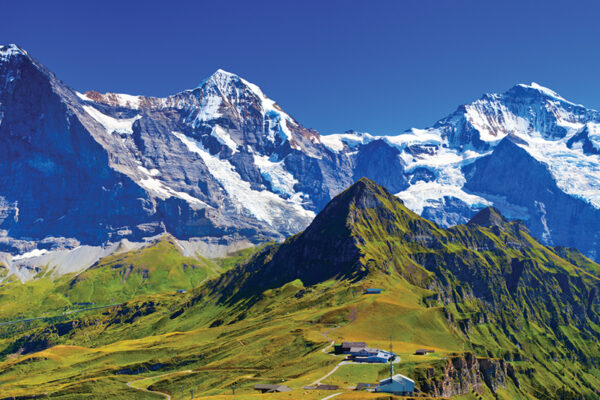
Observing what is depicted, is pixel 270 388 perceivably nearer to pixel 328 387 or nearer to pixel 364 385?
pixel 328 387

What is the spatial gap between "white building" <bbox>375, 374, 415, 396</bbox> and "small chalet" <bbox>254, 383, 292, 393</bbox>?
2724cm

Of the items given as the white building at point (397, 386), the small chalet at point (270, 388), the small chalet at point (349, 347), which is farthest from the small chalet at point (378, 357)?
the small chalet at point (270, 388)

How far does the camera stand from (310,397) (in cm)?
12419

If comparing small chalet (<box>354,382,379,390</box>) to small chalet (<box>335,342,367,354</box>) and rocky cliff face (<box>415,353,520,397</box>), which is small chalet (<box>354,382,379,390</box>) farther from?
small chalet (<box>335,342,367,354</box>)

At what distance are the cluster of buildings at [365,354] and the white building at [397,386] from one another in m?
27.6

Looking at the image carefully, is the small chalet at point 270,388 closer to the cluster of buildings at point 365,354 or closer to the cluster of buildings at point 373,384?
the cluster of buildings at point 373,384

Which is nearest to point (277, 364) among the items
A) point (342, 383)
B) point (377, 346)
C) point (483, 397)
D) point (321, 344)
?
point (321, 344)

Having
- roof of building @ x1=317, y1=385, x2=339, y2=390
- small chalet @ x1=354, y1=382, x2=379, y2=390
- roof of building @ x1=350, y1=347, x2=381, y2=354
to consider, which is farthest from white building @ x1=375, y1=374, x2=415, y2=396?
roof of building @ x1=350, y1=347, x2=381, y2=354

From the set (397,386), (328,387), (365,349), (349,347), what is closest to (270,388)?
(328,387)

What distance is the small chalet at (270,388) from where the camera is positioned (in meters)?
138

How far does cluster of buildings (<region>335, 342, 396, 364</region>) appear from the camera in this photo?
15988 centimetres

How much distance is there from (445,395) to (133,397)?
423 ft

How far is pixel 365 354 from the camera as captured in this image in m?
165

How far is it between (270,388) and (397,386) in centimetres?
3948
